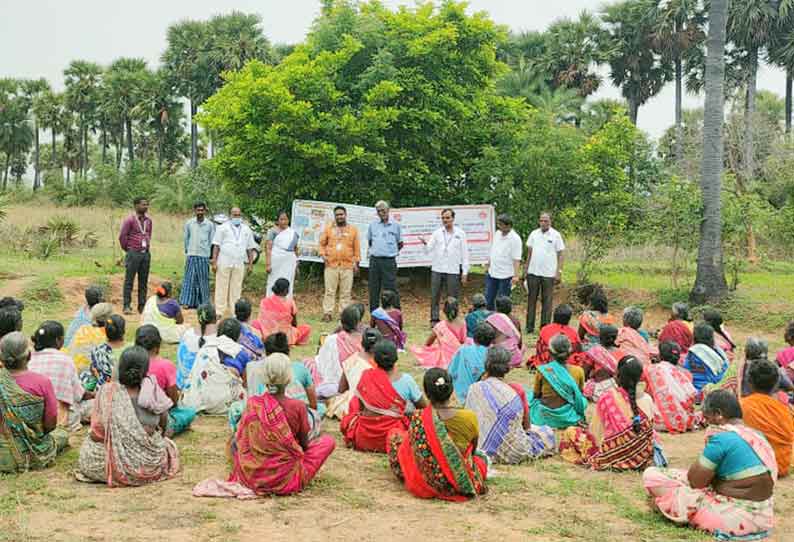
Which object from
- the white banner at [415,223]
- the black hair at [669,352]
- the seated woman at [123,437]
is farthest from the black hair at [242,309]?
the white banner at [415,223]

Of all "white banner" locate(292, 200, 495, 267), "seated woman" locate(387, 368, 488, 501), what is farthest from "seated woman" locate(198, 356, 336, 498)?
"white banner" locate(292, 200, 495, 267)

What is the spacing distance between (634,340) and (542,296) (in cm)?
399

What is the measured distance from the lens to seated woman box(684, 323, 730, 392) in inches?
320

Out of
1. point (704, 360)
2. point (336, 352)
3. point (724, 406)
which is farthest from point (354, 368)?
point (704, 360)

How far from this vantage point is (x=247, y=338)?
26.6ft

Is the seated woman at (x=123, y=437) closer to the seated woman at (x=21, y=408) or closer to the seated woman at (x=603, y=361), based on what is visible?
the seated woman at (x=21, y=408)

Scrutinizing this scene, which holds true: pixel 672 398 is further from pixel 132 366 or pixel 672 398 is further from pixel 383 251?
pixel 383 251

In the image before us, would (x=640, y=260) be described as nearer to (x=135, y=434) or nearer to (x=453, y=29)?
(x=453, y=29)

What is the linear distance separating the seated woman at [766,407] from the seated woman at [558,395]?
149 cm

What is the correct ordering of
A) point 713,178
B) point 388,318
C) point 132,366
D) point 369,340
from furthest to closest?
point 713,178 → point 388,318 → point 369,340 → point 132,366

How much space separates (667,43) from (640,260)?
1911 cm

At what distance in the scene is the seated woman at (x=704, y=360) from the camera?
8.12 meters

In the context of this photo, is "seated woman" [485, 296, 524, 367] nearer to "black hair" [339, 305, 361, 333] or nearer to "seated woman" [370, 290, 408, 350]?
"seated woman" [370, 290, 408, 350]

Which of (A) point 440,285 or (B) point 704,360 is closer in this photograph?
(B) point 704,360
